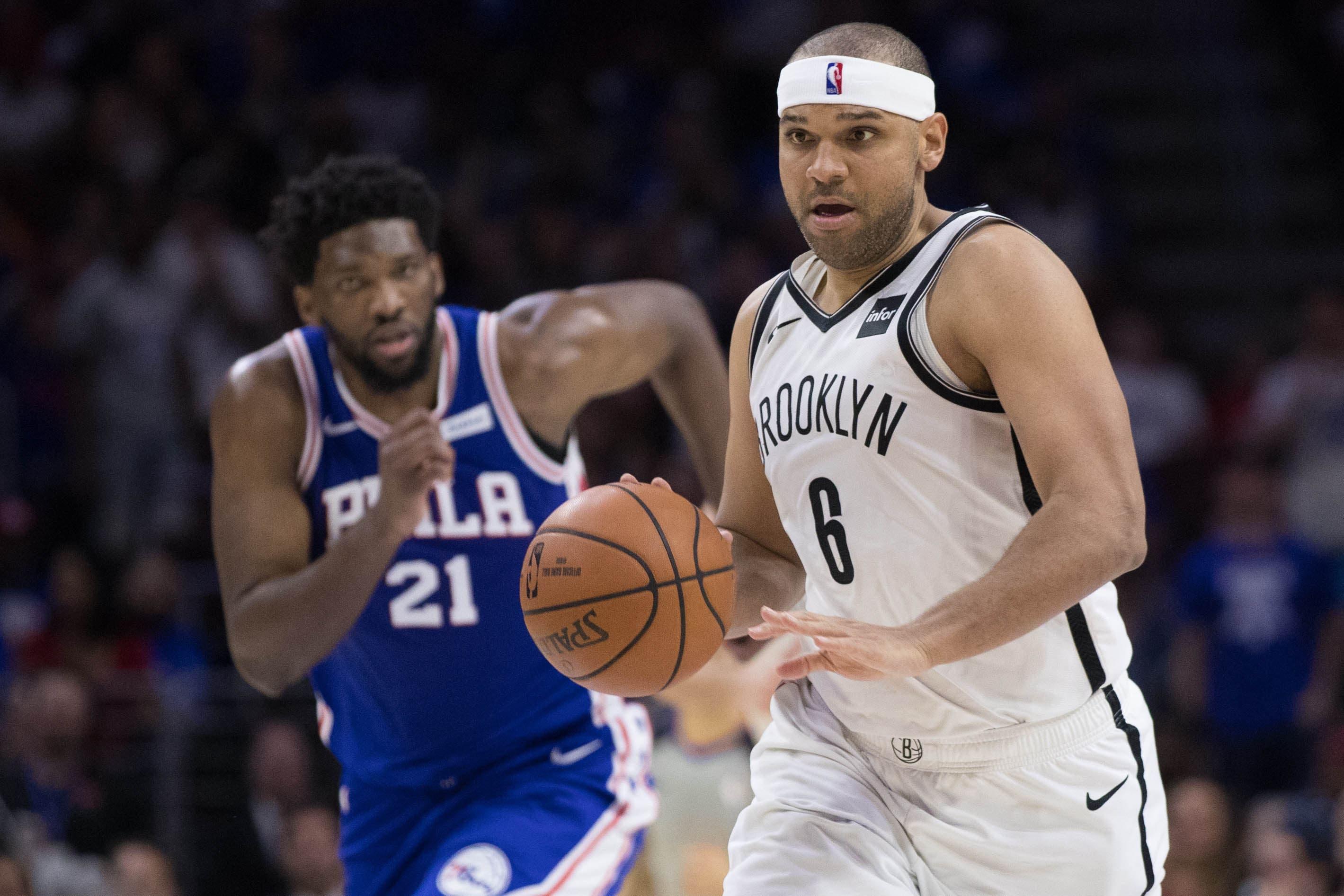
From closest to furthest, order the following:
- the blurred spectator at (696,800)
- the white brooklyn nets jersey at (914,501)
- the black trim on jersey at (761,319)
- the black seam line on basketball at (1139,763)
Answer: the white brooklyn nets jersey at (914,501), the black seam line on basketball at (1139,763), the black trim on jersey at (761,319), the blurred spectator at (696,800)

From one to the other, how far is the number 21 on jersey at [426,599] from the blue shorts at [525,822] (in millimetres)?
404

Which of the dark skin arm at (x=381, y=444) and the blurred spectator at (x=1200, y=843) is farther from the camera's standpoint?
the blurred spectator at (x=1200, y=843)

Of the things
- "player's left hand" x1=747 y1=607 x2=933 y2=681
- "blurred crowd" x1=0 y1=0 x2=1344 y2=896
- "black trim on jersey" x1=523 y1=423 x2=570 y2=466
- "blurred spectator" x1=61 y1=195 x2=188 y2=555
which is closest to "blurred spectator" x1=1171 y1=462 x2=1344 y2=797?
"blurred crowd" x1=0 y1=0 x2=1344 y2=896

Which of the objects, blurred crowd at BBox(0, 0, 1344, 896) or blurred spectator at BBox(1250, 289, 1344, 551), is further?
blurred spectator at BBox(1250, 289, 1344, 551)

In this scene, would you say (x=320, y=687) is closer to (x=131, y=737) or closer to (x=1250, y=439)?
(x=131, y=737)

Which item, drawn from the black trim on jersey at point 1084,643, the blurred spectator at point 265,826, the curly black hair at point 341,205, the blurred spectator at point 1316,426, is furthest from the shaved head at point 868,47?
the blurred spectator at point 1316,426

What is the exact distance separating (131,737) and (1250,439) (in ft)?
19.8

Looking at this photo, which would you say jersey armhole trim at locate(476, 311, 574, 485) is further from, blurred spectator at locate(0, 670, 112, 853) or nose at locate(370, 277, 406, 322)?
blurred spectator at locate(0, 670, 112, 853)

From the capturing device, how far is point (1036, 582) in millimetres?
2654

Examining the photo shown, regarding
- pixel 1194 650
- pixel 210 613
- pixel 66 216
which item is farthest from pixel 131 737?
pixel 1194 650

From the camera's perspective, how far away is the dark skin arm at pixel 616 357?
4281mm

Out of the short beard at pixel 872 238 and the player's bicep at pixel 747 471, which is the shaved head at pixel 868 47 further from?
the player's bicep at pixel 747 471

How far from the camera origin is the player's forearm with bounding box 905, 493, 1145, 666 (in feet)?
8.70

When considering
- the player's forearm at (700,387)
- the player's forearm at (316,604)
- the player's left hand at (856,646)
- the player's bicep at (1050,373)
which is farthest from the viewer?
the player's forearm at (700,387)
